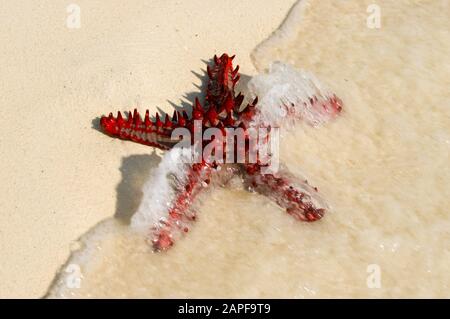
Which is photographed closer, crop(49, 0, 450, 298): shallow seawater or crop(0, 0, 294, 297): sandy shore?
crop(49, 0, 450, 298): shallow seawater

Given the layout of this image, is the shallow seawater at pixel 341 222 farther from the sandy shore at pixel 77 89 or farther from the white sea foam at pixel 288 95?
the sandy shore at pixel 77 89

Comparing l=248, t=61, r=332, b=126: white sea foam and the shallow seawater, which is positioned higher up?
l=248, t=61, r=332, b=126: white sea foam

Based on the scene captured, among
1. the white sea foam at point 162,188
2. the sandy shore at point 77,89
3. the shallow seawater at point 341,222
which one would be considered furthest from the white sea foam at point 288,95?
the white sea foam at point 162,188

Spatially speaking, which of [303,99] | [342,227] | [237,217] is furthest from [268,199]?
[303,99]

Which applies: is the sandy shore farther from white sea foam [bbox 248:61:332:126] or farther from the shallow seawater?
white sea foam [bbox 248:61:332:126]

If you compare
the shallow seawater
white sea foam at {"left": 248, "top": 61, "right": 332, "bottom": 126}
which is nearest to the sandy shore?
the shallow seawater

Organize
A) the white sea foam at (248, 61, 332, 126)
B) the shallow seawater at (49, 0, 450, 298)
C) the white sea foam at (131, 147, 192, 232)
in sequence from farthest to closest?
the white sea foam at (248, 61, 332, 126), the white sea foam at (131, 147, 192, 232), the shallow seawater at (49, 0, 450, 298)
